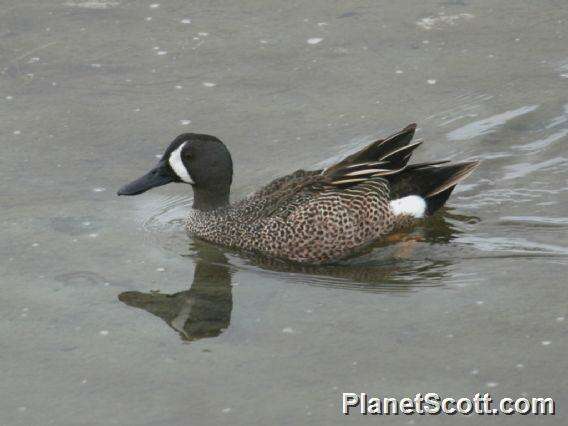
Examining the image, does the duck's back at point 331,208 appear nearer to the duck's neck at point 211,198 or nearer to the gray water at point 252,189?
the duck's neck at point 211,198

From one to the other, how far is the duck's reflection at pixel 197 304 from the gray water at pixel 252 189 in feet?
0.06

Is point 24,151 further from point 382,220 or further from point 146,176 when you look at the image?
point 382,220

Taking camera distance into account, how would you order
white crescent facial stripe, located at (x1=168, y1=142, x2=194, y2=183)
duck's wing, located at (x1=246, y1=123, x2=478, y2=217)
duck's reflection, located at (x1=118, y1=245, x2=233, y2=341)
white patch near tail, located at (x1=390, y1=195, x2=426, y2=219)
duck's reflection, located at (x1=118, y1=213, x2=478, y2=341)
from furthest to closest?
1. white patch near tail, located at (x1=390, y1=195, x2=426, y2=219)
2. white crescent facial stripe, located at (x1=168, y1=142, x2=194, y2=183)
3. duck's wing, located at (x1=246, y1=123, x2=478, y2=217)
4. duck's reflection, located at (x1=118, y1=213, x2=478, y2=341)
5. duck's reflection, located at (x1=118, y1=245, x2=233, y2=341)

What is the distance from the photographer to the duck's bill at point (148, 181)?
8203mm

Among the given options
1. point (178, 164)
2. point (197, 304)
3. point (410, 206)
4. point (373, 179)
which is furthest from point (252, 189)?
point (197, 304)

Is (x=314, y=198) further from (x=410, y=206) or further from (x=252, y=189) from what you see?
(x=252, y=189)

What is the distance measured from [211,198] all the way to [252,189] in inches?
18.2

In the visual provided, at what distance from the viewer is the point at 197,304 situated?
7.33 metres

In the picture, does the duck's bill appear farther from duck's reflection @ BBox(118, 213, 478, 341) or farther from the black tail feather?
the black tail feather

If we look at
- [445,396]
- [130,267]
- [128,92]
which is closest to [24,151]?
[128,92]

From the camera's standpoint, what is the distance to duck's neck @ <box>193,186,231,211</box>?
8.43m

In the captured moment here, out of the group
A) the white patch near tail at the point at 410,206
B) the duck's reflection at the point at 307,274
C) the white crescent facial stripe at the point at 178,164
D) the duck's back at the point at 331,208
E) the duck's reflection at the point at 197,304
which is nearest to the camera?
the duck's reflection at the point at 197,304

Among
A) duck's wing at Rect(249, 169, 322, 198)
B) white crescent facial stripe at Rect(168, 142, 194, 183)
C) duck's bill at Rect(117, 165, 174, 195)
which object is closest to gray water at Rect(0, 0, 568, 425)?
duck's bill at Rect(117, 165, 174, 195)

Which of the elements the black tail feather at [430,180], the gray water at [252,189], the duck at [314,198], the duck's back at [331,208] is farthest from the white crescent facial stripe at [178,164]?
the black tail feather at [430,180]
